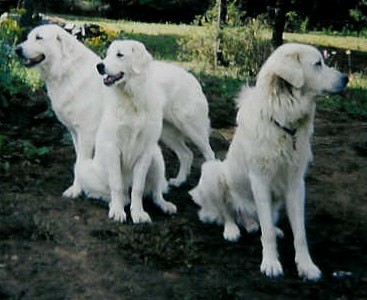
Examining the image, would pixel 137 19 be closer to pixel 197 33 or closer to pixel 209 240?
pixel 197 33

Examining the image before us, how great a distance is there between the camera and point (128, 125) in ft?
16.9

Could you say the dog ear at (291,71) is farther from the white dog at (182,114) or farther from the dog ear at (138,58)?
the white dog at (182,114)

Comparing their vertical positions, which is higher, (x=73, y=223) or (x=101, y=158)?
(x=101, y=158)

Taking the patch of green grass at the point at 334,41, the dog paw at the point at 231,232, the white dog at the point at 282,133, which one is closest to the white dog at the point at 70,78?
the dog paw at the point at 231,232

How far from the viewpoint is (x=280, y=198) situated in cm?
457

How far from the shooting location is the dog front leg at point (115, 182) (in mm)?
5191

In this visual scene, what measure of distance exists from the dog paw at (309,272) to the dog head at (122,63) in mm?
1911

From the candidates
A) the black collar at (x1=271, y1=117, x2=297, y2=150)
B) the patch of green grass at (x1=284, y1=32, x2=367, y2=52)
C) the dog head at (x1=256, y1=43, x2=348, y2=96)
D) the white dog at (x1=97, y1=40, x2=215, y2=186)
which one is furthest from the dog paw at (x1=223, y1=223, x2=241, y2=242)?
the patch of green grass at (x1=284, y1=32, x2=367, y2=52)

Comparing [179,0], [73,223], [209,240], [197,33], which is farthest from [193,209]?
[179,0]

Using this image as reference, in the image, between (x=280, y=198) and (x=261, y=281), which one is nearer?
(x=261, y=281)

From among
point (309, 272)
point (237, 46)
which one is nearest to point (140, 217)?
point (309, 272)

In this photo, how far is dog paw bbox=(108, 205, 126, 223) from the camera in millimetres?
5152

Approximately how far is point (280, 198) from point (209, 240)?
0.68 metres

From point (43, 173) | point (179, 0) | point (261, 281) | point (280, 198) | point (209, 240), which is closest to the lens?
point (261, 281)
